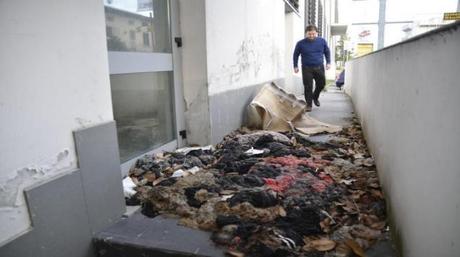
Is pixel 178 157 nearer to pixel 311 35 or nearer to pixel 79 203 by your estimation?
pixel 79 203

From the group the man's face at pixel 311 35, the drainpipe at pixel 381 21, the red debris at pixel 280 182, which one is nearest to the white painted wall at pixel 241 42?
the man's face at pixel 311 35

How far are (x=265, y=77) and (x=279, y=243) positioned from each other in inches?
215

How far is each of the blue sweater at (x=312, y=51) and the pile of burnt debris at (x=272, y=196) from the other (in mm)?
3799

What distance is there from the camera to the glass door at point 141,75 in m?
3.01

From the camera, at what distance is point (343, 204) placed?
2.55m

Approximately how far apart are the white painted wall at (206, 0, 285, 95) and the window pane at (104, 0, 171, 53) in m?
0.54

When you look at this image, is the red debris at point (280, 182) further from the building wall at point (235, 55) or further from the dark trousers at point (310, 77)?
the dark trousers at point (310, 77)

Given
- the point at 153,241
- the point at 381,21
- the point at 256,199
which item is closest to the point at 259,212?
the point at 256,199

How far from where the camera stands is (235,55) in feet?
17.0

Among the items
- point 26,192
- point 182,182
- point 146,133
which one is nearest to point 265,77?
point 146,133

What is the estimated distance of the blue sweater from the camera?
7.41m

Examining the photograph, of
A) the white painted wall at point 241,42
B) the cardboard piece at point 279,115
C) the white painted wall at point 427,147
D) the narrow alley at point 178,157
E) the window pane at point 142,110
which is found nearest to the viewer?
the white painted wall at point 427,147

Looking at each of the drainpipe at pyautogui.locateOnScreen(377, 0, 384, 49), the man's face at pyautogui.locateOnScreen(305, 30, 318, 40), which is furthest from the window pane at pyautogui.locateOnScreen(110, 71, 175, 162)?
the drainpipe at pyautogui.locateOnScreen(377, 0, 384, 49)

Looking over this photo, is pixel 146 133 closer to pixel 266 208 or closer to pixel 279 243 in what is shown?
pixel 266 208
